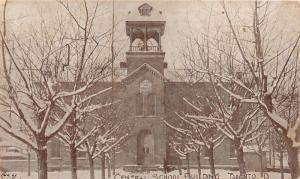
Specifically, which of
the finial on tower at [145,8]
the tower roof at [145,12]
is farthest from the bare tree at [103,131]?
the finial on tower at [145,8]

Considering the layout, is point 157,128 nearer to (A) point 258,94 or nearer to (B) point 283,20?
(B) point 283,20

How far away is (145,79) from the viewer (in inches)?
1154

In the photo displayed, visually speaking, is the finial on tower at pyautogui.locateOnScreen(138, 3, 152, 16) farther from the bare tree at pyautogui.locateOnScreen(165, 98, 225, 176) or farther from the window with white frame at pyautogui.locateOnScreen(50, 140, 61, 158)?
the window with white frame at pyautogui.locateOnScreen(50, 140, 61, 158)

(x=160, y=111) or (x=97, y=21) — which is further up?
(x=97, y=21)

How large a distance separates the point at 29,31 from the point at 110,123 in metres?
7.43

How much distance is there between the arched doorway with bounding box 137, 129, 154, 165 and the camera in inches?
1107

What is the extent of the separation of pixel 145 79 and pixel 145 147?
172 inches

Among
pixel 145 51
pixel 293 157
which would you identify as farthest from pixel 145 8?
pixel 145 51

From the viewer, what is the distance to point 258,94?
1037 centimetres

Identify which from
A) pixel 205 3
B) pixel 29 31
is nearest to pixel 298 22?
pixel 205 3

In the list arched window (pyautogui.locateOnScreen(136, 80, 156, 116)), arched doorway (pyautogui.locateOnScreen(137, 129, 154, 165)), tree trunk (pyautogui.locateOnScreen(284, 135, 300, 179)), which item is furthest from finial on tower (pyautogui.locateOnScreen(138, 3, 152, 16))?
arched doorway (pyautogui.locateOnScreen(137, 129, 154, 165))

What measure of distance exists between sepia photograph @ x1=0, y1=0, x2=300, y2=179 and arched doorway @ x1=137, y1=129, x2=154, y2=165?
65 millimetres

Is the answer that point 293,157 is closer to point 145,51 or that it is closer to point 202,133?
point 202,133

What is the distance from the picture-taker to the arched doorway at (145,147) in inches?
1107
